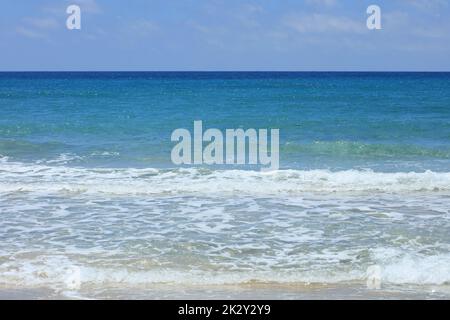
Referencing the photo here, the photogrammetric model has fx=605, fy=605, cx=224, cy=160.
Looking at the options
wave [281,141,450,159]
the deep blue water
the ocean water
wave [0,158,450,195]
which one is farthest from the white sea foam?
wave [281,141,450,159]

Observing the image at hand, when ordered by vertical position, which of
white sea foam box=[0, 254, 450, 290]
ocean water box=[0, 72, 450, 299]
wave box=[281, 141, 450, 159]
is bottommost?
white sea foam box=[0, 254, 450, 290]

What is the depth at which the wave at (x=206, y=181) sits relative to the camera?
1473cm

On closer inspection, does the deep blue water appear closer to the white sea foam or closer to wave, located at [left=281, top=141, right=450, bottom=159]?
wave, located at [left=281, top=141, right=450, bottom=159]

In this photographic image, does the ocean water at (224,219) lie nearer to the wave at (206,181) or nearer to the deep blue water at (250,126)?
the wave at (206,181)

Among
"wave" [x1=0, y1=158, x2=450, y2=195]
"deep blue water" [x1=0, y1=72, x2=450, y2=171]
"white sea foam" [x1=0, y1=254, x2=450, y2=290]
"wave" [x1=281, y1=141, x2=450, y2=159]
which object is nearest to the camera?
"white sea foam" [x1=0, y1=254, x2=450, y2=290]

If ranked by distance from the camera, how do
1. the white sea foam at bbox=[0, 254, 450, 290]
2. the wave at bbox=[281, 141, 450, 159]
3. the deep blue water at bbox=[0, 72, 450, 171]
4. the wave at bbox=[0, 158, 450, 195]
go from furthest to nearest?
1. the wave at bbox=[281, 141, 450, 159]
2. the deep blue water at bbox=[0, 72, 450, 171]
3. the wave at bbox=[0, 158, 450, 195]
4. the white sea foam at bbox=[0, 254, 450, 290]

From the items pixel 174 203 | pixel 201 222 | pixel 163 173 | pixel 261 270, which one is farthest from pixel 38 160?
pixel 261 270

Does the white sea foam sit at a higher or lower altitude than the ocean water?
lower

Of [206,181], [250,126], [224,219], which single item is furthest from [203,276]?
[250,126]

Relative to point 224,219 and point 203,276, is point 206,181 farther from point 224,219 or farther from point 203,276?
point 203,276

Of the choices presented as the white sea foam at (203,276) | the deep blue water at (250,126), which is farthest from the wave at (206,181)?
the white sea foam at (203,276)

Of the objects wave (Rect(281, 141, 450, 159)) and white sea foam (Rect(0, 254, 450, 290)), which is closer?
white sea foam (Rect(0, 254, 450, 290))

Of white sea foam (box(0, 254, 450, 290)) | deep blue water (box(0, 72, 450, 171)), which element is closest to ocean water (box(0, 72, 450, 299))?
white sea foam (box(0, 254, 450, 290))

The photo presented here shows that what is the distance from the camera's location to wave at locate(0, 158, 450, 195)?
48.3 ft
